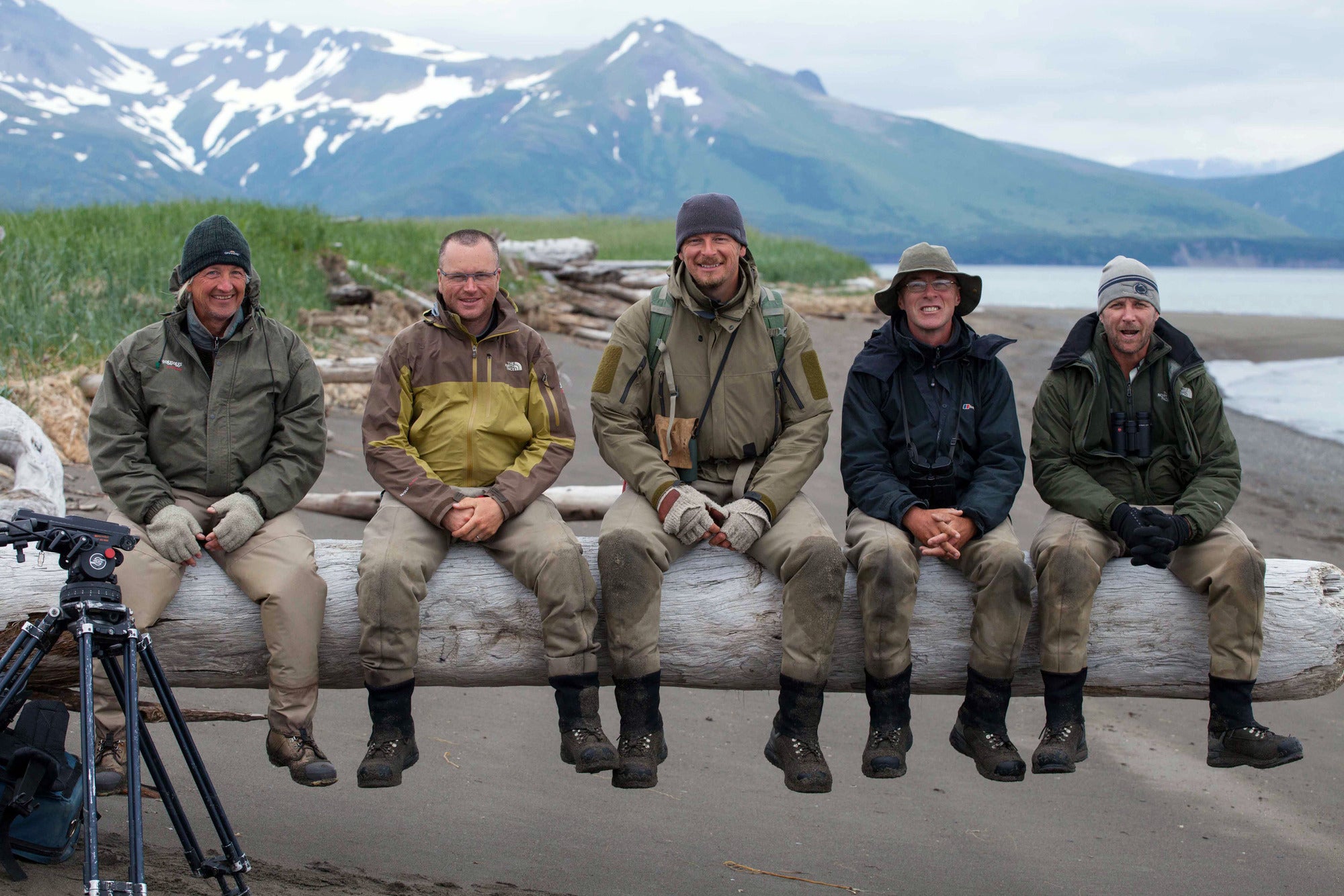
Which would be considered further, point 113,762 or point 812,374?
point 812,374

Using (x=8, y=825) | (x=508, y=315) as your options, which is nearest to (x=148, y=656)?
(x=8, y=825)

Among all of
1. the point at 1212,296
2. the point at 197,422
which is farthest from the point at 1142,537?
the point at 1212,296

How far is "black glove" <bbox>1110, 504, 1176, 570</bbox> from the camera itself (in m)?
4.29

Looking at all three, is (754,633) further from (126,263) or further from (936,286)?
(126,263)

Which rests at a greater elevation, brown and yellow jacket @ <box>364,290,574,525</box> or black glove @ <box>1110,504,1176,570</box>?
brown and yellow jacket @ <box>364,290,574,525</box>

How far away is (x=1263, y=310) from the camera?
48.5 metres

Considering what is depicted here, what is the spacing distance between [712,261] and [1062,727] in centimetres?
220

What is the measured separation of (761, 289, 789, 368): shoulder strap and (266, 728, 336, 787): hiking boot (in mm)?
2252

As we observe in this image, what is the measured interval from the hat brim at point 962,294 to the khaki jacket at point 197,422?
2.37m

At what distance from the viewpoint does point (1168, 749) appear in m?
6.00

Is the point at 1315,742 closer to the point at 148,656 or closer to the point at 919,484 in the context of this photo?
the point at 919,484

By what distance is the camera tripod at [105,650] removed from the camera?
10.3 feet

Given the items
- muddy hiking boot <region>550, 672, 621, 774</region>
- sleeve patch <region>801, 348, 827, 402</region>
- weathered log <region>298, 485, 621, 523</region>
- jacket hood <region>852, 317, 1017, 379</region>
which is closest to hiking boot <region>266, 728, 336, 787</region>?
muddy hiking boot <region>550, 672, 621, 774</region>

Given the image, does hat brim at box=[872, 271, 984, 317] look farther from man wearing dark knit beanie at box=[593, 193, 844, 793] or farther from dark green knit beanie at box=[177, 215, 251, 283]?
dark green knit beanie at box=[177, 215, 251, 283]
